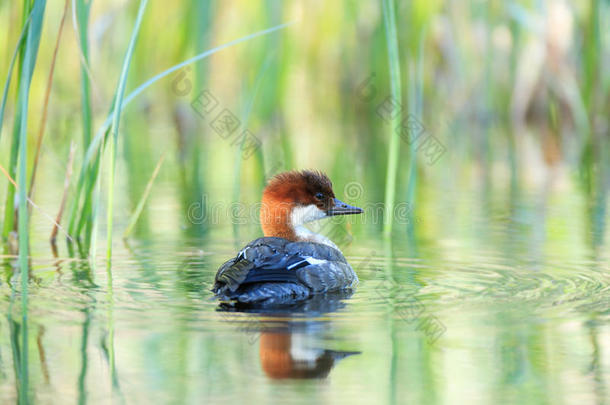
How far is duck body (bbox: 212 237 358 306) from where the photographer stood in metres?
5.52

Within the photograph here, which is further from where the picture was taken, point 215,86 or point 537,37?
point 215,86

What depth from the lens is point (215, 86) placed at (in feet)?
52.2

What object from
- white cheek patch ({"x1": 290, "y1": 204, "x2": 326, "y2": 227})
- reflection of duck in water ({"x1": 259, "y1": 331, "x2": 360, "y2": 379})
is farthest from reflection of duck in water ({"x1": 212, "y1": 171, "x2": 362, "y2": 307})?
reflection of duck in water ({"x1": 259, "y1": 331, "x2": 360, "y2": 379})

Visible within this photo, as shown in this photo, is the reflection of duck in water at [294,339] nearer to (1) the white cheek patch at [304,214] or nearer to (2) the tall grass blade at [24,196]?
(2) the tall grass blade at [24,196]

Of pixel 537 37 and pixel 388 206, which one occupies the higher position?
pixel 537 37

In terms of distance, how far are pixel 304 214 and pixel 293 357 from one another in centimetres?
272

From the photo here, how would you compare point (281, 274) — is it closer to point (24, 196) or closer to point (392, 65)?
point (24, 196)

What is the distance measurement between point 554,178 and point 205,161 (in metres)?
4.36

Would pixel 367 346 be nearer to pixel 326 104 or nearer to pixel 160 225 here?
pixel 160 225

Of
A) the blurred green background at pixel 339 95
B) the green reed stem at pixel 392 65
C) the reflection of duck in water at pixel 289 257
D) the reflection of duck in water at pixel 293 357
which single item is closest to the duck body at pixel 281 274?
the reflection of duck in water at pixel 289 257

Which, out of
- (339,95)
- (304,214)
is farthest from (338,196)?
(339,95)

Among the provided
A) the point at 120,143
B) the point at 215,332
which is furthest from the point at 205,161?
the point at 215,332

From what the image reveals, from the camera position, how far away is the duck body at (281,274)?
5.52 m

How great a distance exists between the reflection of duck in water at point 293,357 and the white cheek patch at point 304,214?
226 centimetres
